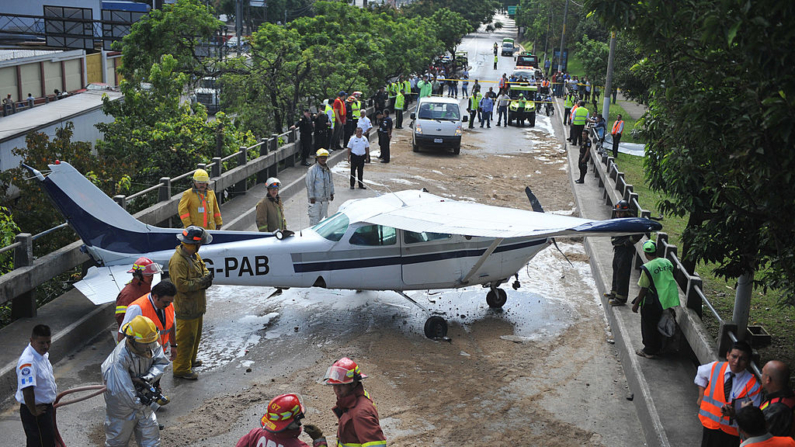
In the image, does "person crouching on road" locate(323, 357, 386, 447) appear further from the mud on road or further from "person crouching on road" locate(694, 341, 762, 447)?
"person crouching on road" locate(694, 341, 762, 447)

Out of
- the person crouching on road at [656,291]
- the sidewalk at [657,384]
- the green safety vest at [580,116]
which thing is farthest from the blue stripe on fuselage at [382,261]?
the green safety vest at [580,116]

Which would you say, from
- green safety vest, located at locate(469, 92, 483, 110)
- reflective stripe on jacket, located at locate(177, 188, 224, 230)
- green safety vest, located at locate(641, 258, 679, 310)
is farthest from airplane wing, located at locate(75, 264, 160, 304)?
green safety vest, located at locate(469, 92, 483, 110)

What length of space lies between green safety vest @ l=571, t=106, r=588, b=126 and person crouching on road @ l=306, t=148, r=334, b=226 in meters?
17.1

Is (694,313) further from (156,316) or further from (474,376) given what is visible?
(156,316)

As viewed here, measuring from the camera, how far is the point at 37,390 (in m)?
6.73

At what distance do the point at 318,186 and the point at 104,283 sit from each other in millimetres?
5964

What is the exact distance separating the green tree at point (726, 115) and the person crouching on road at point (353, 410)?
12.4ft

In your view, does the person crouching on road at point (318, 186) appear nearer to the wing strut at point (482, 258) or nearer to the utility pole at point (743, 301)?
the wing strut at point (482, 258)

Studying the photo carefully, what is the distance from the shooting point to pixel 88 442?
800cm

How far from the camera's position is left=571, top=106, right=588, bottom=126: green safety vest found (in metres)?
29.6

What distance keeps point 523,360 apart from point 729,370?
12.8 ft

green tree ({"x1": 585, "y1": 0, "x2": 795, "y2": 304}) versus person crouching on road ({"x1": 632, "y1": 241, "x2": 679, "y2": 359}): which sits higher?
green tree ({"x1": 585, "y1": 0, "x2": 795, "y2": 304})

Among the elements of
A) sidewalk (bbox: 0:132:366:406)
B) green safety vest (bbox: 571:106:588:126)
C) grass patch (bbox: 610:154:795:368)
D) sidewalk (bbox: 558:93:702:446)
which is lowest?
grass patch (bbox: 610:154:795:368)

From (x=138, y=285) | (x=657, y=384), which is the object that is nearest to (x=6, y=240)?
(x=138, y=285)
